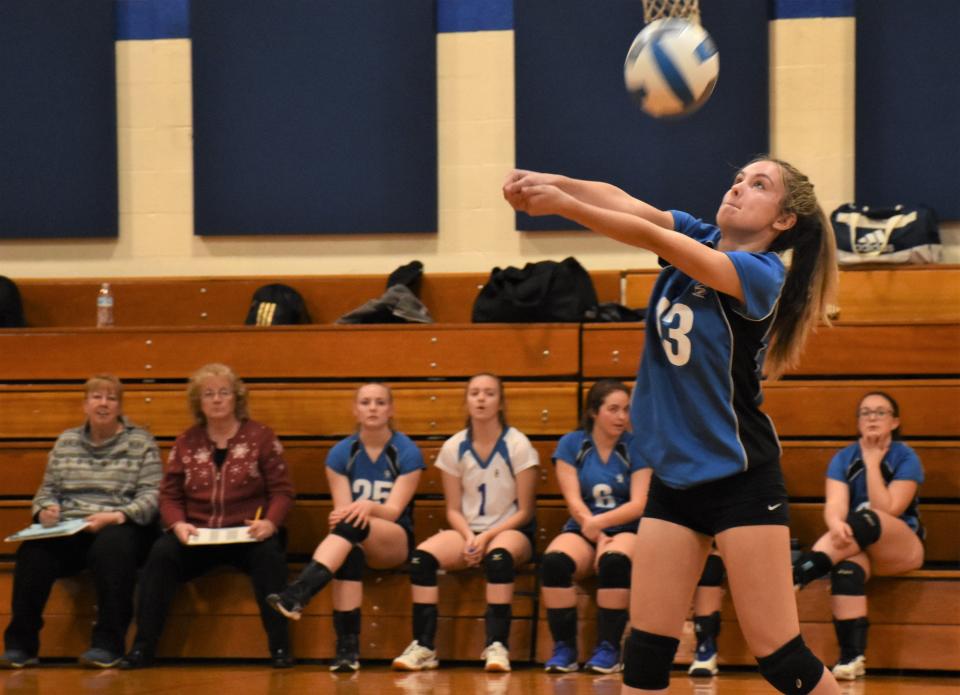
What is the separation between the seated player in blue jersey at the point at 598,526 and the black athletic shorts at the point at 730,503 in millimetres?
2379

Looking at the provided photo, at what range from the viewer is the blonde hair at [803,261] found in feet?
10.1

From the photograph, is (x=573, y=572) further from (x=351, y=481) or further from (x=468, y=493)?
(x=351, y=481)

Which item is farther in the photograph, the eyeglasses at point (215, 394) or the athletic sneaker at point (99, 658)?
the eyeglasses at point (215, 394)

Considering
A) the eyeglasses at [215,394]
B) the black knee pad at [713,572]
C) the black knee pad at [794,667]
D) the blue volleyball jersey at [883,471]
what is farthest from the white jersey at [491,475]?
the black knee pad at [794,667]

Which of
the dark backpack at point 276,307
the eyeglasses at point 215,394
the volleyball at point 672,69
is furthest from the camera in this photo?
the dark backpack at point 276,307

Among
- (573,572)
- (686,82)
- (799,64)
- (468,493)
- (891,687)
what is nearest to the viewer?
(686,82)

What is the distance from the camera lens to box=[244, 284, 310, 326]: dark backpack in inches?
270

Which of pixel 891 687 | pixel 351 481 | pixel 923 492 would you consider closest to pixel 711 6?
pixel 923 492

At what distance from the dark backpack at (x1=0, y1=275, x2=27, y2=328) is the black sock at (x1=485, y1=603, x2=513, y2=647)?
3339 millimetres

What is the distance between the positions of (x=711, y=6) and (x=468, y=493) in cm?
316

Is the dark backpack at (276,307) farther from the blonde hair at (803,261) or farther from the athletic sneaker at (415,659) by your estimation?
the blonde hair at (803,261)

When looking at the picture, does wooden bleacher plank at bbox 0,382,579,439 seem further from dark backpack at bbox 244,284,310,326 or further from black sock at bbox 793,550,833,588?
black sock at bbox 793,550,833,588

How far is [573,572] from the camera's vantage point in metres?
5.40

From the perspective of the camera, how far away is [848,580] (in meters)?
5.23
